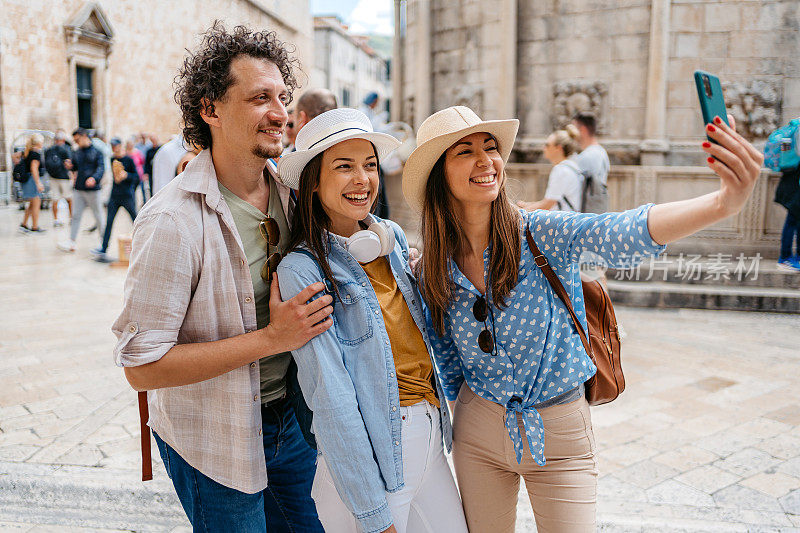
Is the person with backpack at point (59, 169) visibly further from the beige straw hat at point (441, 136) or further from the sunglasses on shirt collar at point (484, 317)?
the sunglasses on shirt collar at point (484, 317)

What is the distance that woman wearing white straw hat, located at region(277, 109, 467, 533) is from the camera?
1.89 meters

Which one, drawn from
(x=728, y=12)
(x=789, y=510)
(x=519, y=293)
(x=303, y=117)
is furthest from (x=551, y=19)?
(x=519, y=293)

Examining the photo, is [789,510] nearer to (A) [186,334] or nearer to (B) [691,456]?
(B) [691,456]

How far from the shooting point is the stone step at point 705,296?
7473 millimetres

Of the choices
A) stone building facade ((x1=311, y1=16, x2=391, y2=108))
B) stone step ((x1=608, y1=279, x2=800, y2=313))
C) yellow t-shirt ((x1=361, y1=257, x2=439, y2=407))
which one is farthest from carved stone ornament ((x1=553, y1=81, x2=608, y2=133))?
stone building facade ((x1=311, y1=16, x2=391, y2=108))

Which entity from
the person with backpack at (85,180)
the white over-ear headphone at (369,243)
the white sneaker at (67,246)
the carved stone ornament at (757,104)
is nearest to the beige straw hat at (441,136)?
the white over-ear headphone at (369,243)

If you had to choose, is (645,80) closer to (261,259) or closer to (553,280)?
(553,280)

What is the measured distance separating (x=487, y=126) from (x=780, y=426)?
3558 mm

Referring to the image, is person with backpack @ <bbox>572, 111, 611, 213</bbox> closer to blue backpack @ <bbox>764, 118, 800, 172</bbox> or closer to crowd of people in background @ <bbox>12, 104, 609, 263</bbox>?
crowd of people in background @ <bbox>12, 104, 609, 263</bbox>

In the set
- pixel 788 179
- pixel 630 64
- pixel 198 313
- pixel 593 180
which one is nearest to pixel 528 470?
pixel 198 313

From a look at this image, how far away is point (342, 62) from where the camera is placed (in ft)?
194

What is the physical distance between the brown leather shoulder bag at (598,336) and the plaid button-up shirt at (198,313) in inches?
38.2

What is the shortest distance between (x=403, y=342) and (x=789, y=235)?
702cm

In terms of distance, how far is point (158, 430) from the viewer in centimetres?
214
